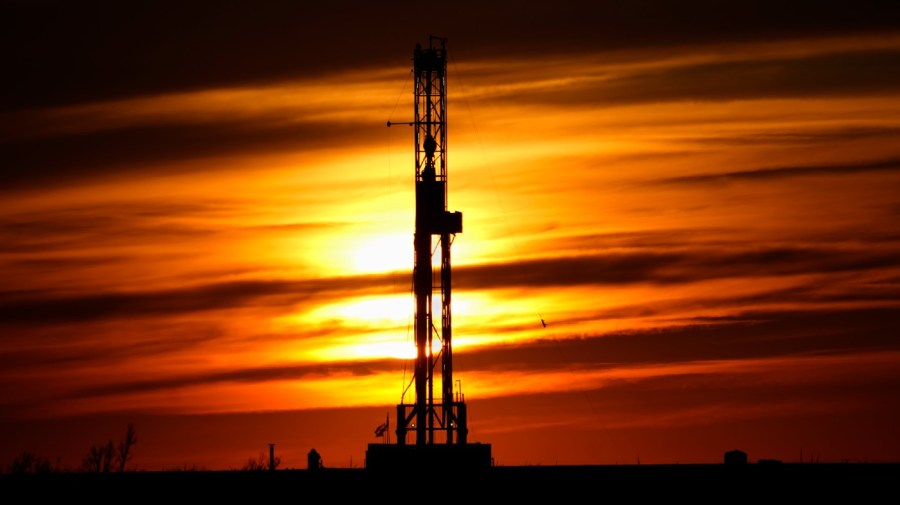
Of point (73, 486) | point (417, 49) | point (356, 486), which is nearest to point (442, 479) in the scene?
point (356, 486)

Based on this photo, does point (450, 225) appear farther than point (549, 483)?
Yes

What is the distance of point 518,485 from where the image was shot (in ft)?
224

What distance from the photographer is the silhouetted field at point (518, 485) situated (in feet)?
218

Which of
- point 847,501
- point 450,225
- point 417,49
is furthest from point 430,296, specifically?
point 847,501

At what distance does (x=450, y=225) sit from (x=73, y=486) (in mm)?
23253

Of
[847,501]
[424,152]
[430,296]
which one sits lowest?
[847,501]

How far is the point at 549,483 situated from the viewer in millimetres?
68125

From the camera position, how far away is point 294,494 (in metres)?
67.5

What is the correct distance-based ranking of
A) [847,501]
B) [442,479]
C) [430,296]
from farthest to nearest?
1. [430,296]
2. [442,479]
3. [847,501]

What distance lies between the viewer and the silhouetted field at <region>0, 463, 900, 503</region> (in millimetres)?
66500

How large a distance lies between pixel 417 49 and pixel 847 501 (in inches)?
1208

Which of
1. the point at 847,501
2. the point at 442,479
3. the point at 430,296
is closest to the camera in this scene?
the point at 847,501

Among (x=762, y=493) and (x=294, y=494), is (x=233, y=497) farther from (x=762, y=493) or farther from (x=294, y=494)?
(x=762, y=493)

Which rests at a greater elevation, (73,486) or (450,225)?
(450,225)
